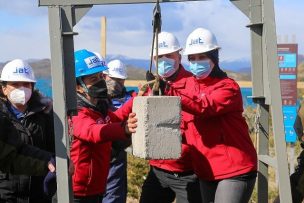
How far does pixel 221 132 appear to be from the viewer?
13.9 feet

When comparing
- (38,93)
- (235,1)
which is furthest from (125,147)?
(235,1)

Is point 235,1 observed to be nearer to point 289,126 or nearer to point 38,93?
point 38,93

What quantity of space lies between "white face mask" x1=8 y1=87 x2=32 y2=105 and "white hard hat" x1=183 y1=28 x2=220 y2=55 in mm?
1265

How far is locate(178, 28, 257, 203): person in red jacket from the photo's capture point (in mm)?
4148

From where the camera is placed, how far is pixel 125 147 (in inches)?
196

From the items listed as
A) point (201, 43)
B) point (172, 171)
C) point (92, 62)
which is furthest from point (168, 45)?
point (172, 171)

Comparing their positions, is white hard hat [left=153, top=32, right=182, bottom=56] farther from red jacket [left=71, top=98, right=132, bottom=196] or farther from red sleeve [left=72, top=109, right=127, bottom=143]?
red sleeve [left=72, top=109, right=127, bottom=143]

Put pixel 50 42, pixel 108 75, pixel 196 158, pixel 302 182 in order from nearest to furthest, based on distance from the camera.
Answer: pixel 50 42, pixel 196 158, pixel 302 182, pixel 108 75

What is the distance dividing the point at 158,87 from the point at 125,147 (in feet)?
3.92

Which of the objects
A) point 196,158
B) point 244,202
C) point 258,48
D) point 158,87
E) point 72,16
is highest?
point 72,16

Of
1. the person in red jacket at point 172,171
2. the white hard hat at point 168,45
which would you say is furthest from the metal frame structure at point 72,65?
the white hard hat at point 168,45

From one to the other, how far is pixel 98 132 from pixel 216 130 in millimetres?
880

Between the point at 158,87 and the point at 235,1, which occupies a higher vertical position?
the point at 235,1

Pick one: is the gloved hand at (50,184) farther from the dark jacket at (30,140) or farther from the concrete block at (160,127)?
the concrete block at (160,127)
